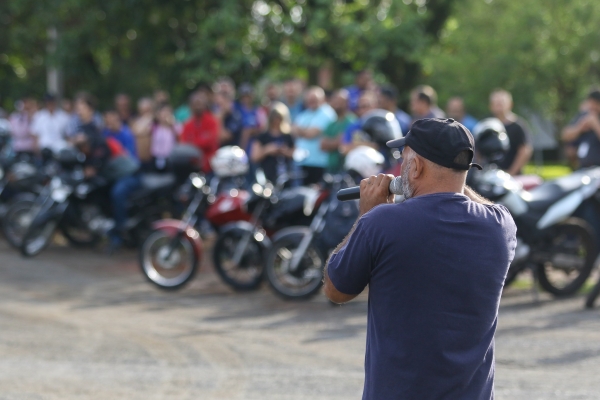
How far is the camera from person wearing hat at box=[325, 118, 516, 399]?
10.0ft

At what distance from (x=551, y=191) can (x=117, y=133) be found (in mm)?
6926

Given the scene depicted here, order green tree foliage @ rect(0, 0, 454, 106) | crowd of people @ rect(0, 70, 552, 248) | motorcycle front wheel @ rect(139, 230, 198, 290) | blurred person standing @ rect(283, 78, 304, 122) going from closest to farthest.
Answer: motorcycle front wheel @ rect(139, 230, 198, 290) → crowd of people @ rect(0, 70, 552, 248) → blurred person standing @ rect(283, 78, 304, 122) → green tree foliage @ rect(0, 0, 454, 106)

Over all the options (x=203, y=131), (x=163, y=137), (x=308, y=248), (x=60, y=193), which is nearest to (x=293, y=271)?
(x=308, y=248)

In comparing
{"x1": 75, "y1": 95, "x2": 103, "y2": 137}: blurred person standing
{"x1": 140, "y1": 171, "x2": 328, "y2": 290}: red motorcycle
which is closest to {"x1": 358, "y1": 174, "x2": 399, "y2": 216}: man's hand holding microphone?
{"x1": 140, "y1": 171, "x2": 328, "y2": 290}: red motorcycle

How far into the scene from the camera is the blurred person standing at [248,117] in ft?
45.2

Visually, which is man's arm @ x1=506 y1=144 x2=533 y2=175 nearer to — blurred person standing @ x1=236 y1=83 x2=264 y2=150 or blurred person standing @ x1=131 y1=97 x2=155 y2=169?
blurred person standing @ x1=236 y1=83 x2=264 y2=150

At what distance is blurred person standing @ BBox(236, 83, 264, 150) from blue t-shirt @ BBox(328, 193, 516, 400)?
10563 millimetres

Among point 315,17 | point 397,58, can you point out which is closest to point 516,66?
point 397,58

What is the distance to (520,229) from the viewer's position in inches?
370

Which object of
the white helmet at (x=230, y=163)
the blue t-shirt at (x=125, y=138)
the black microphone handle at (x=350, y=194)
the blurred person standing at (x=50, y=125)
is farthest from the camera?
the blurred person standing at (x=50, y=125)

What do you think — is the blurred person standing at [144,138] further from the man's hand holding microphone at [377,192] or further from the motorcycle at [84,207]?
the man's hand holding microphone at [377,192]

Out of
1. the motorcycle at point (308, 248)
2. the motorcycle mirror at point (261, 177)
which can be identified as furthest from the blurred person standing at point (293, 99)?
the motorcycle at point (308, 248)

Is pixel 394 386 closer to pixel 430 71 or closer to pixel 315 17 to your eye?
pixel 315 17

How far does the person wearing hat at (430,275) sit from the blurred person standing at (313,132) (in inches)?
327
